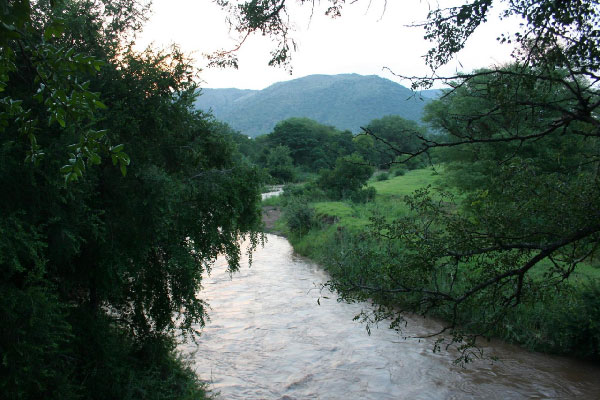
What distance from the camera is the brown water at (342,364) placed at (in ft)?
26.2

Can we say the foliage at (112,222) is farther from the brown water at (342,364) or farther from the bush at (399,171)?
the bush at (399,171)

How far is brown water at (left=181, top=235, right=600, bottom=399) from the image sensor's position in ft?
26.2

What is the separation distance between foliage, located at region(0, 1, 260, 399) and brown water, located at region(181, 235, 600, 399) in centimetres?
175

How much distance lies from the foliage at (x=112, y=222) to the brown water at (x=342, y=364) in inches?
69.0

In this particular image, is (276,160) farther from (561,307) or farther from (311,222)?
(561,307)

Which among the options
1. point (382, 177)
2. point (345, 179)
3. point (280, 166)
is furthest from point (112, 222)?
point (280, 166)

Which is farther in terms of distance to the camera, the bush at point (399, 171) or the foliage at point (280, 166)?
the foliage at point (280, 166)

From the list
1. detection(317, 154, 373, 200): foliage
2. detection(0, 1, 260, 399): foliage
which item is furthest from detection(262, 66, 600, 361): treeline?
detection(317, 154, 373, 200): foliage

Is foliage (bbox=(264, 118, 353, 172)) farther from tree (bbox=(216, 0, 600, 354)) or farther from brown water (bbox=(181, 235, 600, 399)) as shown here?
tree (bbox=(216, 0, 600, 354))

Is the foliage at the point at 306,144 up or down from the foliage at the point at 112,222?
up

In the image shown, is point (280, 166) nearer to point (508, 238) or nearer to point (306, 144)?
point (306, 144)

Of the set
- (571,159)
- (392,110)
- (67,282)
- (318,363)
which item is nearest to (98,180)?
(67,282)

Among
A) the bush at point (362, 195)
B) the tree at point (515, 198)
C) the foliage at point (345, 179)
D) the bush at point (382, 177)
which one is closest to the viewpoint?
the tree at point (515, 198)

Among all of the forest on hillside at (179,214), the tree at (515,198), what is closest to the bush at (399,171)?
the forest on hillside at (179,214)
